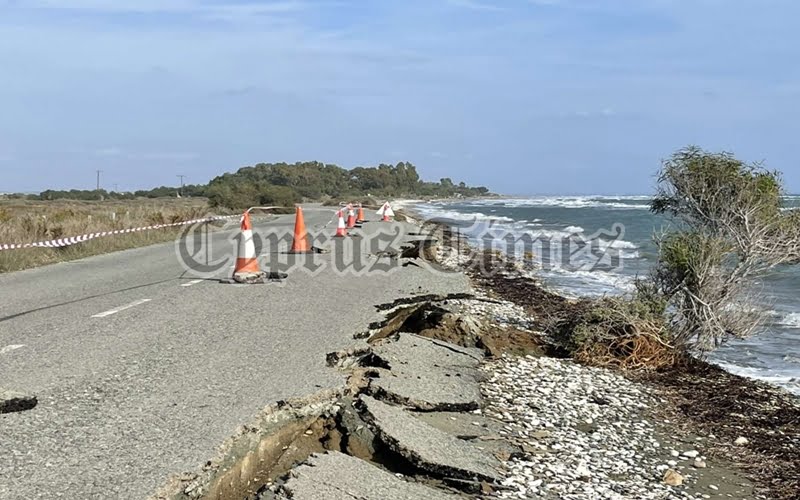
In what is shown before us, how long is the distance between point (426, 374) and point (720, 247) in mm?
4140

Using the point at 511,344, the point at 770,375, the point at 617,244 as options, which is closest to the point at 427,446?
the point at 511,344

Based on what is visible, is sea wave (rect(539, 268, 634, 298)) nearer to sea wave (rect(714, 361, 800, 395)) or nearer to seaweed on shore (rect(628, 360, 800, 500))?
sea wave (rect(714, 361, 800, 395))

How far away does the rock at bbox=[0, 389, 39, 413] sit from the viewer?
467 centimetres

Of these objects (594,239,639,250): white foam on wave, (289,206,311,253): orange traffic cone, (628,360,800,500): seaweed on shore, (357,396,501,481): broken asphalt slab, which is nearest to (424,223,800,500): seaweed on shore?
(628,360,800,500): seaweed on shore

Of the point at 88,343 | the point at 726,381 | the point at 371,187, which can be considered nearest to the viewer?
the point at 88,343

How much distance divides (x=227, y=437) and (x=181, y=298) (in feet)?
18.3

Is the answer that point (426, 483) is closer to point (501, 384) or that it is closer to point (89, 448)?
point (89, 448)

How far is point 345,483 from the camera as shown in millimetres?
3885

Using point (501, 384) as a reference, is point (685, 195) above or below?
above

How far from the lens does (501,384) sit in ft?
22.0

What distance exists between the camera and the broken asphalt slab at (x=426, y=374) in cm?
564

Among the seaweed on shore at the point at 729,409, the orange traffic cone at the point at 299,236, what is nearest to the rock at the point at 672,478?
the seaweed on shore at the point at 729,409

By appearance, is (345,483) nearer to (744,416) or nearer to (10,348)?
(10,348)

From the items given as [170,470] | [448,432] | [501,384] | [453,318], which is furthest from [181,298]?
[170,470]
